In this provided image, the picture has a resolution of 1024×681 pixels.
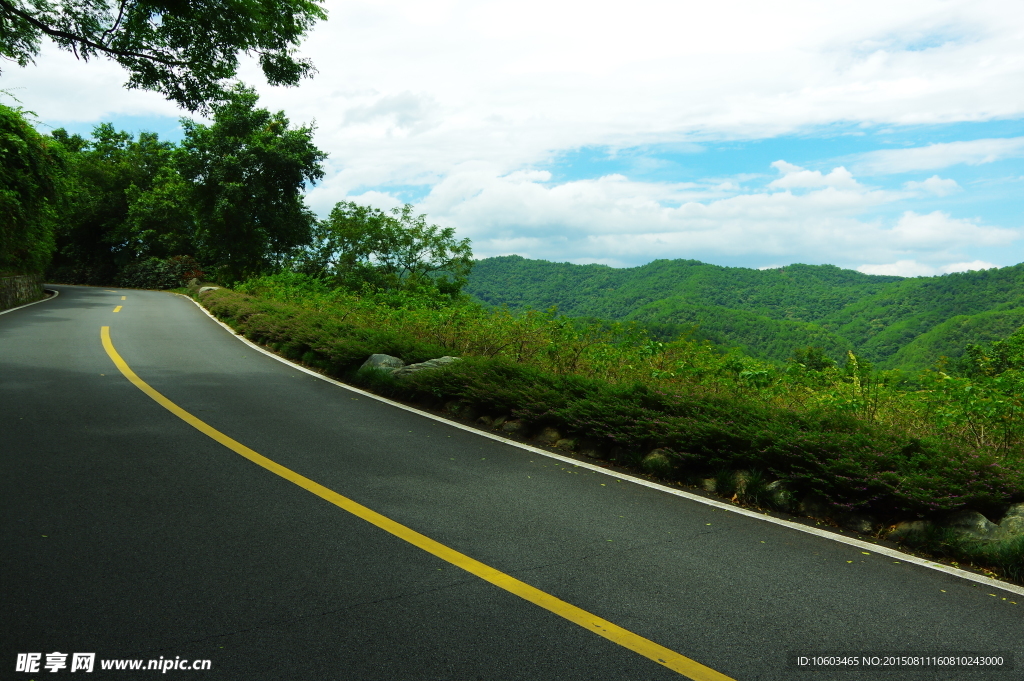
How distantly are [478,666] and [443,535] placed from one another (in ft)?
4.97

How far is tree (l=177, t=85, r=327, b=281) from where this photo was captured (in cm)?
3681

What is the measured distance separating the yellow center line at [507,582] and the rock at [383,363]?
3.99 metres

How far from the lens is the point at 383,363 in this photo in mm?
10453

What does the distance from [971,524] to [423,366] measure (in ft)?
22.8

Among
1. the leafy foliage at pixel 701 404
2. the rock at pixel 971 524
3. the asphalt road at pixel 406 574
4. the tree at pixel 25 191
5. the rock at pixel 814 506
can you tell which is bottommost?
the asphalt road at pixel 406 574

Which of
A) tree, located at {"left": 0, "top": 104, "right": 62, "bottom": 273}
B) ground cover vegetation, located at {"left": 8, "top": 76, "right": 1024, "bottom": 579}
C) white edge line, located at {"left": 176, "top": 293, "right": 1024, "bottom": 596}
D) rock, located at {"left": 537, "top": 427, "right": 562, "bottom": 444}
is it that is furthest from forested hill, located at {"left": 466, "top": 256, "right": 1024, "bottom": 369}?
→ white edge line, located at {"left": 176, "top": 293, "right": 1024, "bottom": 596}

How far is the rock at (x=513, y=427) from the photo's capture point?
7.74 m

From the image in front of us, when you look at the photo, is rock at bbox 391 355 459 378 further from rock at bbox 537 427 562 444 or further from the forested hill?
the forested hill

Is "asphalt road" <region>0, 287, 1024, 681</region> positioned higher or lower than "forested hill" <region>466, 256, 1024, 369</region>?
lower

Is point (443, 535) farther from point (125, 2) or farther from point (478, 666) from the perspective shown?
point (125, 2)

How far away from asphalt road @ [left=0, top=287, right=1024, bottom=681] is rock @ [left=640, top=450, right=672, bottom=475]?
51cm

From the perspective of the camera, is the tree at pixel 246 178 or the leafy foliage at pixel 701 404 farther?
the tree at pixel 246 178

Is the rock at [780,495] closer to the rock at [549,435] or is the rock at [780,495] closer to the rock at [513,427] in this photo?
the rock at [549,435]

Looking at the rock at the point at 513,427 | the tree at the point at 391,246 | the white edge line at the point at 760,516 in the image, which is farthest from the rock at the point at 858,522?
the tree at the point at 391,246
